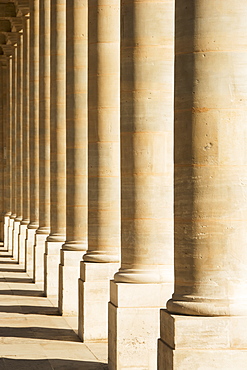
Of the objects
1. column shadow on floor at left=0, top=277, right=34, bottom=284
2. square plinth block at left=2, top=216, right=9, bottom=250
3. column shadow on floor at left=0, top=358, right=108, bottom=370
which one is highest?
square plinth block at left=2, top=216, right=9, bottom=250

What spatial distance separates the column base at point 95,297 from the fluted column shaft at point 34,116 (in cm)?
3419

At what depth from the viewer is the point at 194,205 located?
75.0 feet

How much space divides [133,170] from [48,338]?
39.1 ft

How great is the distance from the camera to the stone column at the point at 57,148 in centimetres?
5566

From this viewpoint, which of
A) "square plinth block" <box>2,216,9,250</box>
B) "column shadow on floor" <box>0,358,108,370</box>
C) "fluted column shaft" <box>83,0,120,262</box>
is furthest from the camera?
"square plinth block" <box>2,216,9,250</box>

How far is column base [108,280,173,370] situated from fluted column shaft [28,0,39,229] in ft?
139

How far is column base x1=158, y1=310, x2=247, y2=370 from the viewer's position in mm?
21703

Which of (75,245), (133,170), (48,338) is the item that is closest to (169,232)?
(133,170)

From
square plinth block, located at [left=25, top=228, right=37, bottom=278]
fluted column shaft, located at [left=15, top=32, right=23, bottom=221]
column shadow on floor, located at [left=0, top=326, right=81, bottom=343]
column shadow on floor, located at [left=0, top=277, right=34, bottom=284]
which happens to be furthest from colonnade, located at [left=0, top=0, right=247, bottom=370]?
fluted column shaft, located at [left=15, top=32, right=23, bottom=221]

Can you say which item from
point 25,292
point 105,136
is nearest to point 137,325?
point 105,136

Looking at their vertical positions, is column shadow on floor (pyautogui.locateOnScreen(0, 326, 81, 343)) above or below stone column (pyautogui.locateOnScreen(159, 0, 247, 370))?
below

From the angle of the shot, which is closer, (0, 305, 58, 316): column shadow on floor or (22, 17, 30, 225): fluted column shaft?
(0, 305, 58, 316): column shadow on floor

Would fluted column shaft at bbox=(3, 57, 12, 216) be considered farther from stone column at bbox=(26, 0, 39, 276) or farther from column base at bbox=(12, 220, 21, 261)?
stone column at bbox=(26, 0, 39, 276)

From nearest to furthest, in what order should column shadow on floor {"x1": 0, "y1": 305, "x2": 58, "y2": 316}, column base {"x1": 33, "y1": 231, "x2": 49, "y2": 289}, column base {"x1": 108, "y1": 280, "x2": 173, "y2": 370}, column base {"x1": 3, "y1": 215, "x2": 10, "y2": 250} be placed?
column base {"x1": 108, "y1": 280, "x2": 173, "y2": 370}
column shadow on floor {"x1": 0, "y1": 305, "x2": 58, "y2": 316}
column base {"x1": 33, "y1": 231, "x2": 49, "y2": 289}
column base {"x1": 3, "y1": 215, "x2": 10, "y2": 250}
